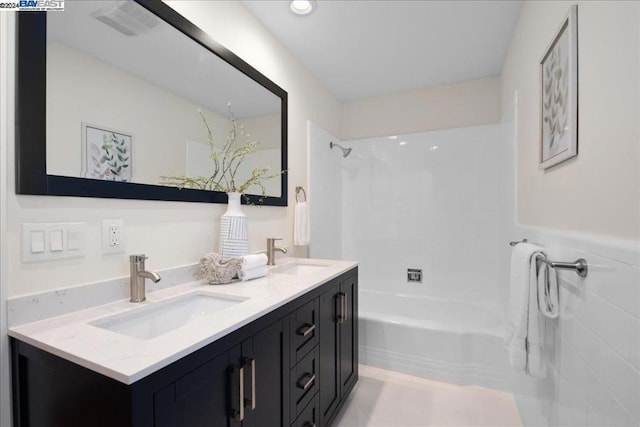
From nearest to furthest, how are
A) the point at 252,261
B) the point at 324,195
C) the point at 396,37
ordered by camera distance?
the point at 252,261, the point at 396,37, the point at 324,195

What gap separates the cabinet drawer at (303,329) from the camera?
119 centimetres

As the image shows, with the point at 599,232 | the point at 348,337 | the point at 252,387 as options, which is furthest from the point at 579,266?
the point at 348,337

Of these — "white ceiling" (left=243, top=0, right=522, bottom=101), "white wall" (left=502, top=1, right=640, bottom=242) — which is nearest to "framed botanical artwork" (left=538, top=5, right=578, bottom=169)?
"white wall" (left=502, top=1, right=640, bottom=242)

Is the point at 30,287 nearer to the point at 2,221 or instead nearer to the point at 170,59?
the point at 2,221

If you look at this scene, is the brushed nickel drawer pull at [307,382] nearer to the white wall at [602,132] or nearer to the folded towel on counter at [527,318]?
the folded towel on counter at [527,318]

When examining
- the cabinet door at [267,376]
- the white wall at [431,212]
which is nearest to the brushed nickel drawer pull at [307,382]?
the cabinet door at [267,376]

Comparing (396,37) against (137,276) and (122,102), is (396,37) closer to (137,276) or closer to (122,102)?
(122,102)

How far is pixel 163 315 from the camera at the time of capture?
1088mm

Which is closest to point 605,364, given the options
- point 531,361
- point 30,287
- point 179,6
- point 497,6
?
point 531,361

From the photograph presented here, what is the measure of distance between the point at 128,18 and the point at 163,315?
113 centimetres

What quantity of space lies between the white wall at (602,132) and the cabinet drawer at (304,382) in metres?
1.13

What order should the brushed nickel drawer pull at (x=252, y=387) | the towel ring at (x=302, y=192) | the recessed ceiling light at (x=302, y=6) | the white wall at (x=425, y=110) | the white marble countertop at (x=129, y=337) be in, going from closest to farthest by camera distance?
the white marble countertop at (x=129, y=337)
the brushed nickel drawer pull at (x=252, y=387)
the recessed ceiling light at (x=302, y=6)
the towel ring at (x=302, y=192)
the white wall at (x=425, y=110)

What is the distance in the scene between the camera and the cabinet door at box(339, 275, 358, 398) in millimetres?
1683

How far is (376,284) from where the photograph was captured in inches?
121
